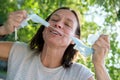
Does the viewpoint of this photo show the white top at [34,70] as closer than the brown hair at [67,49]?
Yes

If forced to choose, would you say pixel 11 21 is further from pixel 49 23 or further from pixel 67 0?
pixel 67 0

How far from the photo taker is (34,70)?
1.92 meters

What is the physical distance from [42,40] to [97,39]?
1.57 ft

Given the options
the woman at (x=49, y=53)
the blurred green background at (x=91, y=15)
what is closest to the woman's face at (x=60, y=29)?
the woman at (x=49, y=53)

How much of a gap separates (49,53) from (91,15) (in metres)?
4.09

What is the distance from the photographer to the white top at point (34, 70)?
1.90m

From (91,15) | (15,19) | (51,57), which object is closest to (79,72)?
(51,57)

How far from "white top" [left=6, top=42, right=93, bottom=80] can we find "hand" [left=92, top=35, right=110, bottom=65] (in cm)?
18

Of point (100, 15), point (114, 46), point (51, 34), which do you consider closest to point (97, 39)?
point (51, 34)

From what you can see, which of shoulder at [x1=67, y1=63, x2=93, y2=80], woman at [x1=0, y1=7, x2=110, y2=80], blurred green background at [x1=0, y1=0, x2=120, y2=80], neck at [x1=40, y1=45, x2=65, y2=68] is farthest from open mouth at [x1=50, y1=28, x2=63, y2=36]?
blurred green background at [x1=0, y1=0, x2=120, y2=80]

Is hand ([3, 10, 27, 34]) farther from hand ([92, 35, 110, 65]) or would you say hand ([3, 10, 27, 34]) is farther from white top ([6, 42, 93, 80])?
hand ([92, 35, 110, 65])

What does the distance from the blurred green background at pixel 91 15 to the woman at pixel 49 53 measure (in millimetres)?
1849

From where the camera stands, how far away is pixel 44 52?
198 cm

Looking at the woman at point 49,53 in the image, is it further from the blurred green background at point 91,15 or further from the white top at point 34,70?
the blurred green background at point 91,15
